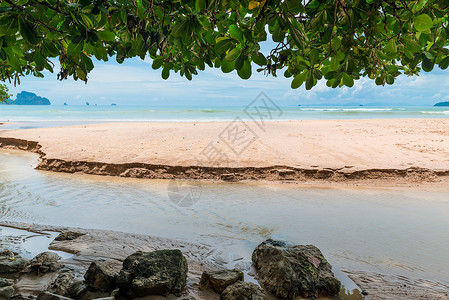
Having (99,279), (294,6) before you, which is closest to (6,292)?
(99,279)

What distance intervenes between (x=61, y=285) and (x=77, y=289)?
0.14 meters

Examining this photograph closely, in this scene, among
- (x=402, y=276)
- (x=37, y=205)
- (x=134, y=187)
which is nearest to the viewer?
(x=402, y=276)

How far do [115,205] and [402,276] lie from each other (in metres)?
4.11

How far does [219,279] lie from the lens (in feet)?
8.50

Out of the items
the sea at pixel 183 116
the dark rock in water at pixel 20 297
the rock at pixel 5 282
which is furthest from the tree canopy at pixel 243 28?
the sea at pixel 183 116

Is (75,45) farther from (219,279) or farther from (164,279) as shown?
(219,279)

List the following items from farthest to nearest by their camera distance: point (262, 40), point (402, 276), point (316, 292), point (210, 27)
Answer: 1. point (402, 276)
2. point (316, 292)
3. point (210, 27)
4. point (262, 40)

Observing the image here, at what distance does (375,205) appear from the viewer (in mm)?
5098

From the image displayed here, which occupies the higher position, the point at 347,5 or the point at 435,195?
the point at 347,5

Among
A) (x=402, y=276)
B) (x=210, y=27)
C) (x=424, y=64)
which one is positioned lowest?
(x=402, y=276)

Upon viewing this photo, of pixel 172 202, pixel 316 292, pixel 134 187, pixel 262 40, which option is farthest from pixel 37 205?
pixel 262 40

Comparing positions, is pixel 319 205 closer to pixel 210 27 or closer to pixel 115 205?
pixel 115 205

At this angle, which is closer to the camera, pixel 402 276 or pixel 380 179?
pixel 402 276

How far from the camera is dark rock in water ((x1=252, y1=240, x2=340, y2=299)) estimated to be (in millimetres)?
2557
